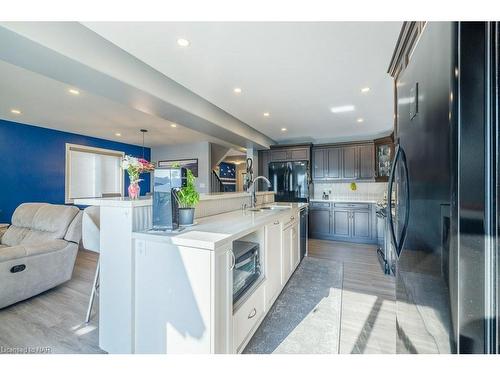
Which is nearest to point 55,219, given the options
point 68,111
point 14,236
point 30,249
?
point 30,249

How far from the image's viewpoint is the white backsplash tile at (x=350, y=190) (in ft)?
16.8

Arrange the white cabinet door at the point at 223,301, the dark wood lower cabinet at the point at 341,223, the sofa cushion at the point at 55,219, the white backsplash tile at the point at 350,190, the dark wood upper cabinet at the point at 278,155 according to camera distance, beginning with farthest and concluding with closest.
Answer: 1. the dark wood upper cabinet at the point at 278,155
2. the white backsplash tile at the point at 350,190
3. the dark wood lower cabinet at the point at 341,223
4. the sofa cushion at the point at 55,219
5. the white cabinet door at the point at 223,301

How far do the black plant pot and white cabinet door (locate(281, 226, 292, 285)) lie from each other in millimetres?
1151

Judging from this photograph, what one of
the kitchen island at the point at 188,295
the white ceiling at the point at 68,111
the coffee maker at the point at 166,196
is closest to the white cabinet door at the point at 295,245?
the kitchen island at the point at 188,295

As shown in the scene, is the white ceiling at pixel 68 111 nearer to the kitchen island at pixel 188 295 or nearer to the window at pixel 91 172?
the window at pixel 91 172

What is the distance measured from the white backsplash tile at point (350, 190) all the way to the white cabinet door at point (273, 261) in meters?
3.73

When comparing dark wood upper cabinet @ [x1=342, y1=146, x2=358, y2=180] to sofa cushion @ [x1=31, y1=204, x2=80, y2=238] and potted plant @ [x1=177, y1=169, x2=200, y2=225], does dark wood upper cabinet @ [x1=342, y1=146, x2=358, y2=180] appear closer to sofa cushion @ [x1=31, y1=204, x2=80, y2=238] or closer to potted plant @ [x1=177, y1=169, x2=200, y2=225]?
potted plant @ [x1=177, y1=169, x2=200, y2=225]

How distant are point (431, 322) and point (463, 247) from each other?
35 cm

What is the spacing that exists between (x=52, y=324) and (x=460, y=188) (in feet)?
9.84

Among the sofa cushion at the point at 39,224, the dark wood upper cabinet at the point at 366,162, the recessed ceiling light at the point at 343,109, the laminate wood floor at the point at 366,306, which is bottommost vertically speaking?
the laminate wood floor at the point at 366,306

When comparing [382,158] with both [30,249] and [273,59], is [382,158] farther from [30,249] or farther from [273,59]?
[30,249]
